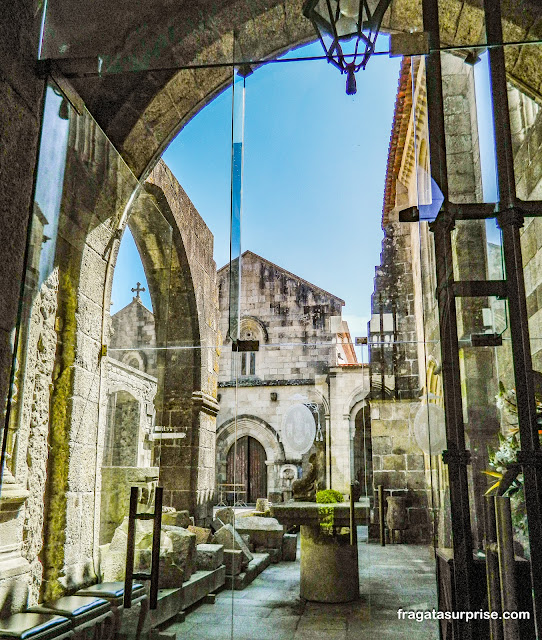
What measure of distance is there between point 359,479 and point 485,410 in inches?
275

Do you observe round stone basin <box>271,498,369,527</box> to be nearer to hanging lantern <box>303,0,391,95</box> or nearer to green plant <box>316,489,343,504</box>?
green plant <box>316,489,343,504</box>

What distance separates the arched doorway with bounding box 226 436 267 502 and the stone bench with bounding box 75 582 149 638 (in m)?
12.1

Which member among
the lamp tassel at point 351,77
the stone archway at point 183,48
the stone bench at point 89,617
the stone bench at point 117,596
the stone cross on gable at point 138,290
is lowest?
the stone bench at point 89,617

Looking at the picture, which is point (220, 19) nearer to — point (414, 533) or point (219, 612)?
point (414, 533)

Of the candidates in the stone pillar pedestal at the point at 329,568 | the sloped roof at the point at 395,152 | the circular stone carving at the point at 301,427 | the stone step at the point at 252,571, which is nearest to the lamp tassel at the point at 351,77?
the sloped roof at the point at 395,152

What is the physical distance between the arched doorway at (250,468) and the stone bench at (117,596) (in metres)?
12.1

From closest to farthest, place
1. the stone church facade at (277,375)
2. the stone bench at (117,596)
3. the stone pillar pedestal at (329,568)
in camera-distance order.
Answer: the stone bench at (117,596)
the stone pillar pedestal at (329,568)
the stone church facade at (277,375)

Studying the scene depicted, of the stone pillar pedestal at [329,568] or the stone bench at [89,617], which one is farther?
the stone pillar pedestal at [329,568]

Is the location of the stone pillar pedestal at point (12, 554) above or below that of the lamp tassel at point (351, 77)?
below

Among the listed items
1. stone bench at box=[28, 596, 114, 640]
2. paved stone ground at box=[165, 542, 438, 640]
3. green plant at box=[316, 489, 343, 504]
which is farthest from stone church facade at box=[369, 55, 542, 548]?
green plant at box=[316, 489, 343, 504]

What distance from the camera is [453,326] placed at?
5.69 ft

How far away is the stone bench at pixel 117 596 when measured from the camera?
2154 millimetres

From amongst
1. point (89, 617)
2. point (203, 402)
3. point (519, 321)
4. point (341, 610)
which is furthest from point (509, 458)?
point (203, 402)

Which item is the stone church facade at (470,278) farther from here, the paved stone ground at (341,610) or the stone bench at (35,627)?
the stone bench at (35,627)
